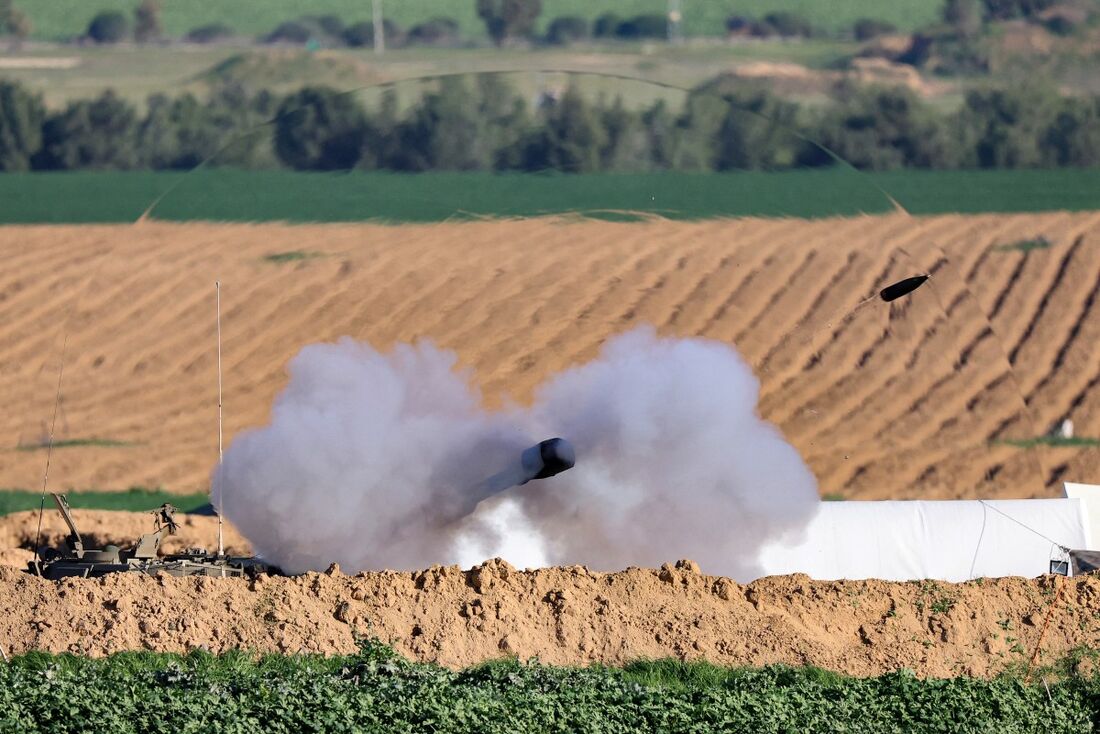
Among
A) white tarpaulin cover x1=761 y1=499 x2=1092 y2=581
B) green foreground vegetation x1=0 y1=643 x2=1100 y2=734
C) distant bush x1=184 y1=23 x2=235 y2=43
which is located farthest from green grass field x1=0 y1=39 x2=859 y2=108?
green foreground vegetation x1=0 y1=643 x2=1100 y2=734

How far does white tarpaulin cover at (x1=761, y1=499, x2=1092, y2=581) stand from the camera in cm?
1872

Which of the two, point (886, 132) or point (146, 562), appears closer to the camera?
point (146, 562)

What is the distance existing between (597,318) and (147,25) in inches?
1867

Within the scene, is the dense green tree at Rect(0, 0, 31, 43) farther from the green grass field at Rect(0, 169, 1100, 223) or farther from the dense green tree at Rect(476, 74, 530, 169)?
the dense green tree at Rect(476, 74, 530, 169)

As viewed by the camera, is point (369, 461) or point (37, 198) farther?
point (37, 198)

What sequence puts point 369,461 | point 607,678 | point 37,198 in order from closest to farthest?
point 607,678 → point 369,461 → point 37,198

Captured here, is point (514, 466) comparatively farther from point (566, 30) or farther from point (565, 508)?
point (566, 30)

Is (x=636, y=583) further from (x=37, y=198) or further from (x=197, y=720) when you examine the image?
(x=37, y=198)

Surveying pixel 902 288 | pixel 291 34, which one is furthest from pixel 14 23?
pixel 902 288

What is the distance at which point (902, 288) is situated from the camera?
1797cm

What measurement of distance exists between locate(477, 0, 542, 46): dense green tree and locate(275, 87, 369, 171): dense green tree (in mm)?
41556

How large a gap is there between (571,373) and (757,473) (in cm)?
207

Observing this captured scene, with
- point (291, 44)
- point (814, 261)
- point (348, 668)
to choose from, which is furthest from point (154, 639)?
point (291, 44)

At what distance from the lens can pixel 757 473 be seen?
713 inches
